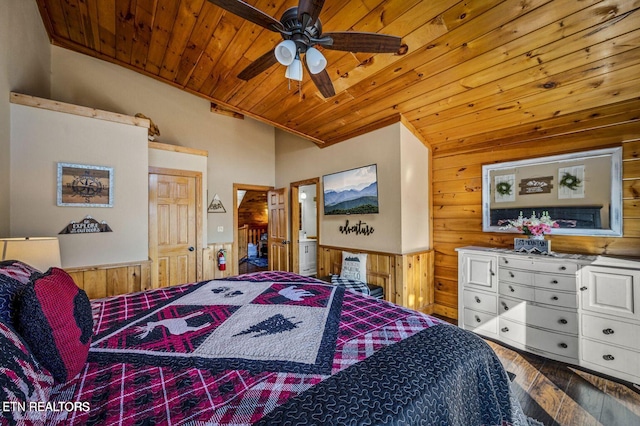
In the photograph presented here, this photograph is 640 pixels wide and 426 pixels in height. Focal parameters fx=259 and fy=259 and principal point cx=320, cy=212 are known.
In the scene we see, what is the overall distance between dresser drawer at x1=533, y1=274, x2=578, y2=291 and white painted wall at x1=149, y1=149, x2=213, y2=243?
4278 mm

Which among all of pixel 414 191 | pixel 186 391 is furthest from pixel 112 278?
pixel 414 191

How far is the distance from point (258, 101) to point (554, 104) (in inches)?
121

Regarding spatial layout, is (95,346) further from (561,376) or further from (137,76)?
(137,76)

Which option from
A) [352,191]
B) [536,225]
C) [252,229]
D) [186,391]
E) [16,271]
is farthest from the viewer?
[252,229]

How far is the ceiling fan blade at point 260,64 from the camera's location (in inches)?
70.2

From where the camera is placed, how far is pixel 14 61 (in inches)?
89.7

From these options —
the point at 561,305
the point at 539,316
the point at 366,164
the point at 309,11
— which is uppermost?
the point at 309,11

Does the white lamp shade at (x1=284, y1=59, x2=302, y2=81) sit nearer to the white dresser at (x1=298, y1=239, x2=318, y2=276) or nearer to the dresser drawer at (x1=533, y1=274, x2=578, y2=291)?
the dresser drawer at (x1=533, y1=274, x2=578, y2=291)

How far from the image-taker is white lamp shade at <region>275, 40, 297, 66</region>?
4.97ft

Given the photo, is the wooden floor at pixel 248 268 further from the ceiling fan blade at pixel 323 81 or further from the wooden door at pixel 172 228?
the ceiling fan blade at pixel 323 81

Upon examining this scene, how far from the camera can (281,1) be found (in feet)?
6.45

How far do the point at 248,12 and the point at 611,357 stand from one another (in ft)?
11.6

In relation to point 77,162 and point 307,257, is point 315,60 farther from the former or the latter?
point 307,257

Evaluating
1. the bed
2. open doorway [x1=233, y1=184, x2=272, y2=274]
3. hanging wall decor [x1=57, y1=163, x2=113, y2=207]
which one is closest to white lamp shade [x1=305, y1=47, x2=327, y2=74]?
the bed
